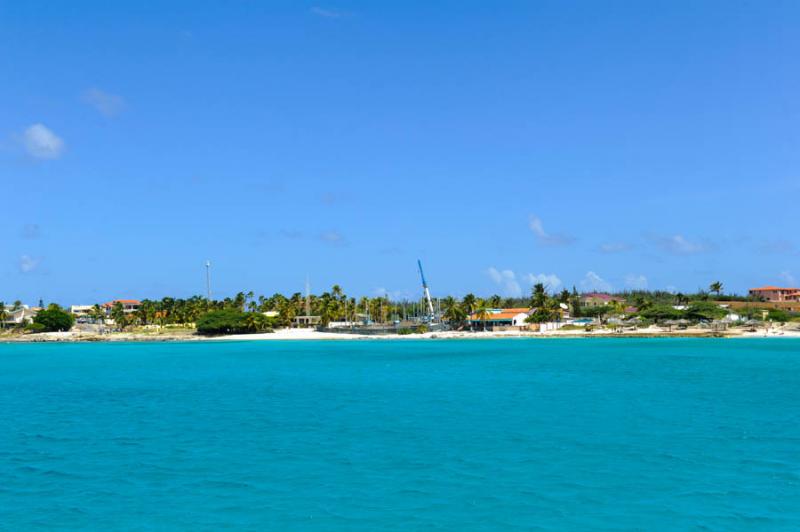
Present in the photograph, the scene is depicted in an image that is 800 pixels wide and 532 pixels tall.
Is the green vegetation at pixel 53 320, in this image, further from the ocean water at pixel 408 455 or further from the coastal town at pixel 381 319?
the ocean water at pixel 408 455

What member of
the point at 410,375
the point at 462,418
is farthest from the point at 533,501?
the point at 410,375

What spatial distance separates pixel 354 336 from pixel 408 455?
122m

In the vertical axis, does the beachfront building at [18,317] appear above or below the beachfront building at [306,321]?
above

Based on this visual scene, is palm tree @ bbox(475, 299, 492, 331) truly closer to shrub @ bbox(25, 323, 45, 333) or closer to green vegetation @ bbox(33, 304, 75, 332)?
green vegetation @ bbox(33, 304, 75, 332)

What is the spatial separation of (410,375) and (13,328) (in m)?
156

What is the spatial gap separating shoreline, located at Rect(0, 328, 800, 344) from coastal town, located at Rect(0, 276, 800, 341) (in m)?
0.28

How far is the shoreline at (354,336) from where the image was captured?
435 ft

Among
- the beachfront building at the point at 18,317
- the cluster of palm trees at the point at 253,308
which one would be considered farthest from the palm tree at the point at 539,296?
the beachfront building at the point at 18,317

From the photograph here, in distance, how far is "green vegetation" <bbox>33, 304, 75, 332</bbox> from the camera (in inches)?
6545

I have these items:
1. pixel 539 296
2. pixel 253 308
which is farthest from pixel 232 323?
pixel 539 296

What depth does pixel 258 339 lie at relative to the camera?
144625mm

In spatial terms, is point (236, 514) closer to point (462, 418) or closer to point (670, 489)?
point (670, 489)

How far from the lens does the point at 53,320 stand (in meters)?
166

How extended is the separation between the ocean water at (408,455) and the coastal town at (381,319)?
9091cm
